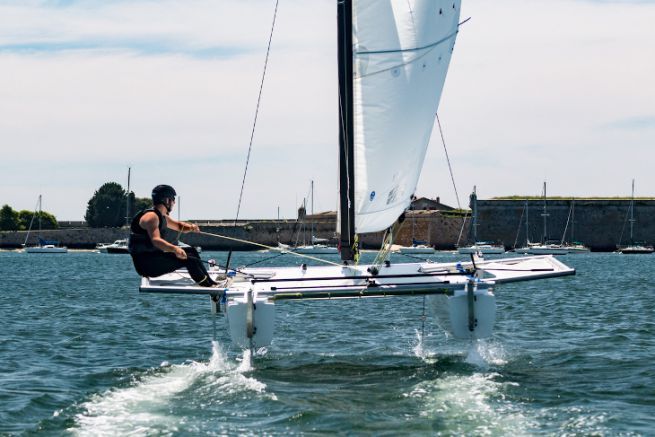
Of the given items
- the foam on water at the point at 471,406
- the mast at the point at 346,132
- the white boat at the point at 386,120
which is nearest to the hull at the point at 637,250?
the white boat at the point at 386,120

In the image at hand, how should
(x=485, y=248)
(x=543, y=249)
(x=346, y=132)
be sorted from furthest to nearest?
(x=485, y=248), (x=543, y=249), (x=346, y=132)

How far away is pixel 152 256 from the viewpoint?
11.9m

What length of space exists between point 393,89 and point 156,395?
17.8ft

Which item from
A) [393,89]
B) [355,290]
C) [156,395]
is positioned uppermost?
[393,89]

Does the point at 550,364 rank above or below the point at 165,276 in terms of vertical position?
below

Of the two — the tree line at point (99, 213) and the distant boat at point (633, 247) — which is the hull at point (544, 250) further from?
the tree line at point (99, 213)

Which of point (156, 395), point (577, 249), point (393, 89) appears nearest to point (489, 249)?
point (577, 249)

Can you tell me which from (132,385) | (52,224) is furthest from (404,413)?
(52,224)

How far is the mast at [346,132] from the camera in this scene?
46.0 ft

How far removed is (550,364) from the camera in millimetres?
13305

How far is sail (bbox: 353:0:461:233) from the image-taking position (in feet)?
45.3

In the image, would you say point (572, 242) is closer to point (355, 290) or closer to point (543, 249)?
point (543, 249)

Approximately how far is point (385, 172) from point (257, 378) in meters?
3.68

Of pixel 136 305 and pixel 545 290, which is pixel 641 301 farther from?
pixel 136 305
